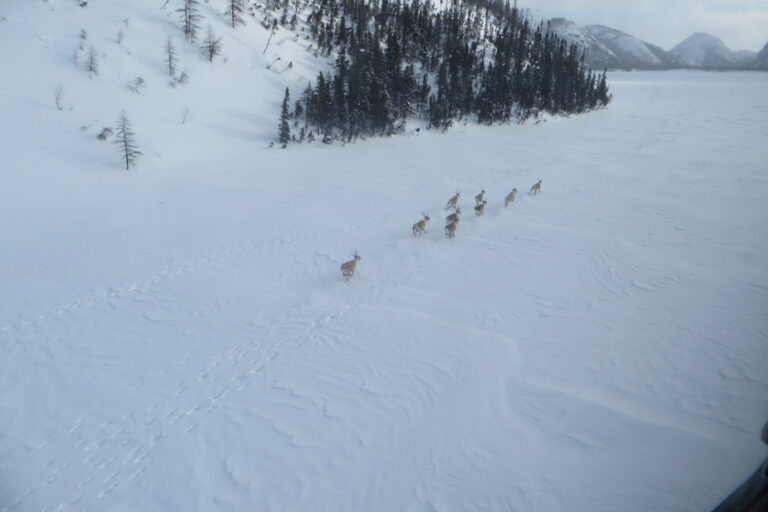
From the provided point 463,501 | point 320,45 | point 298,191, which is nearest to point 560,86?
point 320,45

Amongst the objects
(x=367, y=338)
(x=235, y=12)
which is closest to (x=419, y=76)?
(x=235, y=12)

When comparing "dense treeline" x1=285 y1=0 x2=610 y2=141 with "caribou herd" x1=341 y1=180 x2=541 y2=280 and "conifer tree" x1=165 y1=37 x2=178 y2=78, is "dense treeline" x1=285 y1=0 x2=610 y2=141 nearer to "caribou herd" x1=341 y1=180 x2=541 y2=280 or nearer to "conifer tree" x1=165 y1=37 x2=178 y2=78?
"conifer tree" x1=165 y1=37 x2=178 y2=78

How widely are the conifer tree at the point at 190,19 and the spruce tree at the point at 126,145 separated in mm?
17273

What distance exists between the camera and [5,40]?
92.7 feet

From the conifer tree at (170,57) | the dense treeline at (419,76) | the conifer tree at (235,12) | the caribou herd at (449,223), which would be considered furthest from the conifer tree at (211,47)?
the caribou herd at (449,223)

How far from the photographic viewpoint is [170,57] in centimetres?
3306

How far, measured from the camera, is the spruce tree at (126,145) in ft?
75.2

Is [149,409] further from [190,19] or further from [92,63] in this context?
[190,19]

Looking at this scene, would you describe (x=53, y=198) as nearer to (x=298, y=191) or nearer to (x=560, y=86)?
(x=298, y=191)

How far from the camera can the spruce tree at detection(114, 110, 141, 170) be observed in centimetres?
2292

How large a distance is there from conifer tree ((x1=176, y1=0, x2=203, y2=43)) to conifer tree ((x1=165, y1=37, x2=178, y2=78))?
7.76ft

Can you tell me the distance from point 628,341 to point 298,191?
1693 cm

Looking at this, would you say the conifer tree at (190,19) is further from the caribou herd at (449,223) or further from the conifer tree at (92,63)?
the caribou herd at (449,223)

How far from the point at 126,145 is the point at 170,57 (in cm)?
1488
